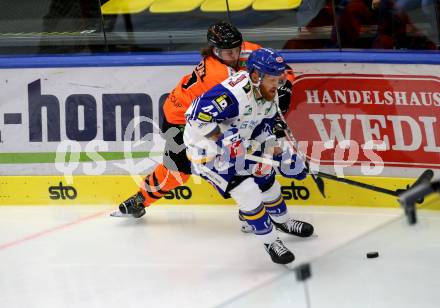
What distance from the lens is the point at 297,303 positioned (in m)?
2.16

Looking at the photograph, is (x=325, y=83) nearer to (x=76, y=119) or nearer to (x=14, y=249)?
(x=76, y=119)

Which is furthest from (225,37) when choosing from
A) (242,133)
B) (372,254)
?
(372,254)

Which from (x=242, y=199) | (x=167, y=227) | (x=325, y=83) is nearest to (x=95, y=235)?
(x=167, y=227)

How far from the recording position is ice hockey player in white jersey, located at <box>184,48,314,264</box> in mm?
3807

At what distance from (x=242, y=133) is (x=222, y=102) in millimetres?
288

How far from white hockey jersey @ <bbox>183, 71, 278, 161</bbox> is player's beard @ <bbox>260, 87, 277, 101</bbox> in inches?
1.4

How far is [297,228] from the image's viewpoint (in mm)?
4359

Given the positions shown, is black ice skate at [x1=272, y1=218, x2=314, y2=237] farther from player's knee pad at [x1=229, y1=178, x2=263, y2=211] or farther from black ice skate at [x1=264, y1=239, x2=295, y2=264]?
player's knee pad at [x1=229, y1=178, x2=263, y2=211]

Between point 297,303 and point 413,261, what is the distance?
0.85 metres

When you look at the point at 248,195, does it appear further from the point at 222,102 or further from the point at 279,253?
the point at 222,102

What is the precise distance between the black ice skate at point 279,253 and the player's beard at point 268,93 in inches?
26.5

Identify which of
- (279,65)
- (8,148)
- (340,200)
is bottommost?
(340,200)

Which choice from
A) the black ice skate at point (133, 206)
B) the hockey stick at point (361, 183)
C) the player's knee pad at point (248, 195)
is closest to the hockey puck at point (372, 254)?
the player's knee pad at point (248, 195)

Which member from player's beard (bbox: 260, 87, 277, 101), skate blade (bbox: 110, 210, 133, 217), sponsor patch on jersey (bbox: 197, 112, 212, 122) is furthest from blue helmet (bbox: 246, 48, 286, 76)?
skate blade (bbox: 110, 210, 133, 217)
